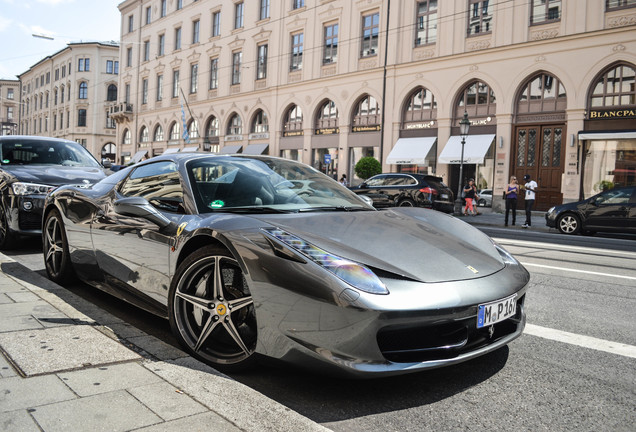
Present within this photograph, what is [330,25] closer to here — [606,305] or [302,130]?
[302,130]

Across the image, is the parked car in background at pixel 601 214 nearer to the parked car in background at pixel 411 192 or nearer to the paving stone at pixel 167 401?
the parked car in background at pixel 411 192

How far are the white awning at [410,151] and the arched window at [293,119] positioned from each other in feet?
27.7

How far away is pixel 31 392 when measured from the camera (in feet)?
7.43

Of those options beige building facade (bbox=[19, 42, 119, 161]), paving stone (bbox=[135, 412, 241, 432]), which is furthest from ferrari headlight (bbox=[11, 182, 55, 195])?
beige building facade (bbox=[19, 42, 119, 161])

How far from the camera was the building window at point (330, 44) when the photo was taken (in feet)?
104

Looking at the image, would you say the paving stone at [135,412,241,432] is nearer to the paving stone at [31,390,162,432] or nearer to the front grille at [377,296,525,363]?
the paving stone at [31,390,162,432]

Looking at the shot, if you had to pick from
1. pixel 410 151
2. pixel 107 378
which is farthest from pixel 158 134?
pixel 107 378

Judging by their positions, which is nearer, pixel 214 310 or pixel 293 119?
pixel 214 310

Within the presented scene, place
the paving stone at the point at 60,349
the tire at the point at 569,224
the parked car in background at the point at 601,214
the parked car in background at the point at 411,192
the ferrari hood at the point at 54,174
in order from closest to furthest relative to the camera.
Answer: the paving stone at the point at 60,349
the ferrari hood at the point at 54,174
the parked car in background at the point at 601,214
the tire at the point at 569,224
the parked car in background at the point at 411,192

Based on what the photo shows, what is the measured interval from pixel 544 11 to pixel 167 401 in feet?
82.5

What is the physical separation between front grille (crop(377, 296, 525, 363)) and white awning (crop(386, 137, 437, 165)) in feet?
79.4

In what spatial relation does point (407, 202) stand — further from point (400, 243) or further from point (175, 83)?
point (175, 83)

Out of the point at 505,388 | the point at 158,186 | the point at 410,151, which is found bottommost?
the point at 505,388

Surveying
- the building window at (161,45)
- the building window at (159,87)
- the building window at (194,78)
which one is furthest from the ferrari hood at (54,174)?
the building window at (161,45)
